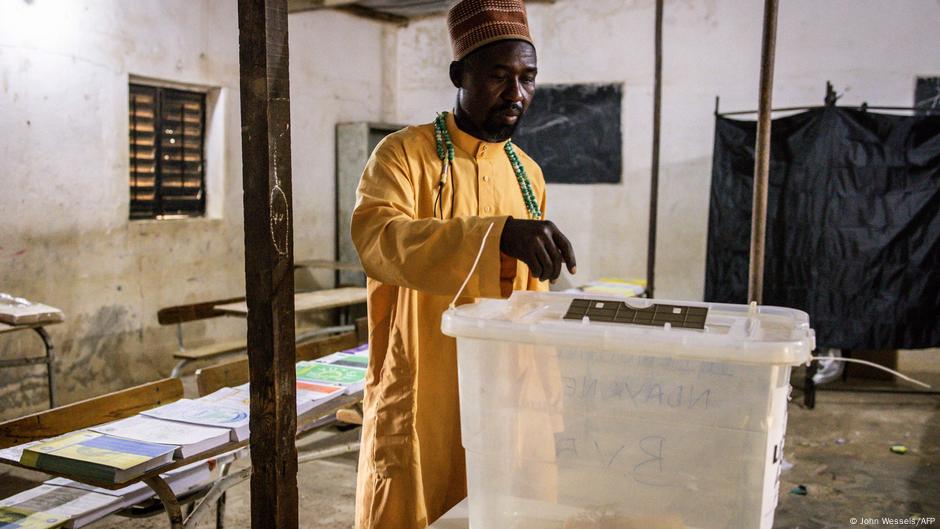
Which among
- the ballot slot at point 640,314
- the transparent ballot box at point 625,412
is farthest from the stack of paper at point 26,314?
the ballot slot at point 640,314

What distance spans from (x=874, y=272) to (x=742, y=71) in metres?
2.31

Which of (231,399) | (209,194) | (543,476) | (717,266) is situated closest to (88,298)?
(209,194)

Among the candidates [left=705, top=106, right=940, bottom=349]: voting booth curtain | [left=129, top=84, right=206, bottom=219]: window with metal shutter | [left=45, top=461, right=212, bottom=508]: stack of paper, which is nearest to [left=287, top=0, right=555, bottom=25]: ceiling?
[left=129, top=84, right=206, bottom=219]: window with metal shutter

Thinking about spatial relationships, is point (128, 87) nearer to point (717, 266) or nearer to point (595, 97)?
point (595, 97)

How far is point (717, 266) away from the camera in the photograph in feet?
19.2

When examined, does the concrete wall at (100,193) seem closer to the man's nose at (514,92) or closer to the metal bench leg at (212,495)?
the metal bench leg at (212,495)

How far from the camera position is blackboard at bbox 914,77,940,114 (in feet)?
20.9

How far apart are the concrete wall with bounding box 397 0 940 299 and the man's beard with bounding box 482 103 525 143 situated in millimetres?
4755

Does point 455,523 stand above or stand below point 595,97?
below

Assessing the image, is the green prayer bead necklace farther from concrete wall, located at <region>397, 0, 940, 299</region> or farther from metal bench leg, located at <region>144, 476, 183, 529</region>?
concrete wall, located at <region>397, 0, 940, 299</region>

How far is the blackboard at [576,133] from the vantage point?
24.1 feet

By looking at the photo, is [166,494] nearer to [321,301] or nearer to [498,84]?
[498,84]

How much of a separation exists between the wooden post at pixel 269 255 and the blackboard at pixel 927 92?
21.9 ft

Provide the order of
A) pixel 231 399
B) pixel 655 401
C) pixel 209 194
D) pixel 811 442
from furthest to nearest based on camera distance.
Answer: pixel 209 194, pixel 811 442, pixel 231 399, pixel 655 401
